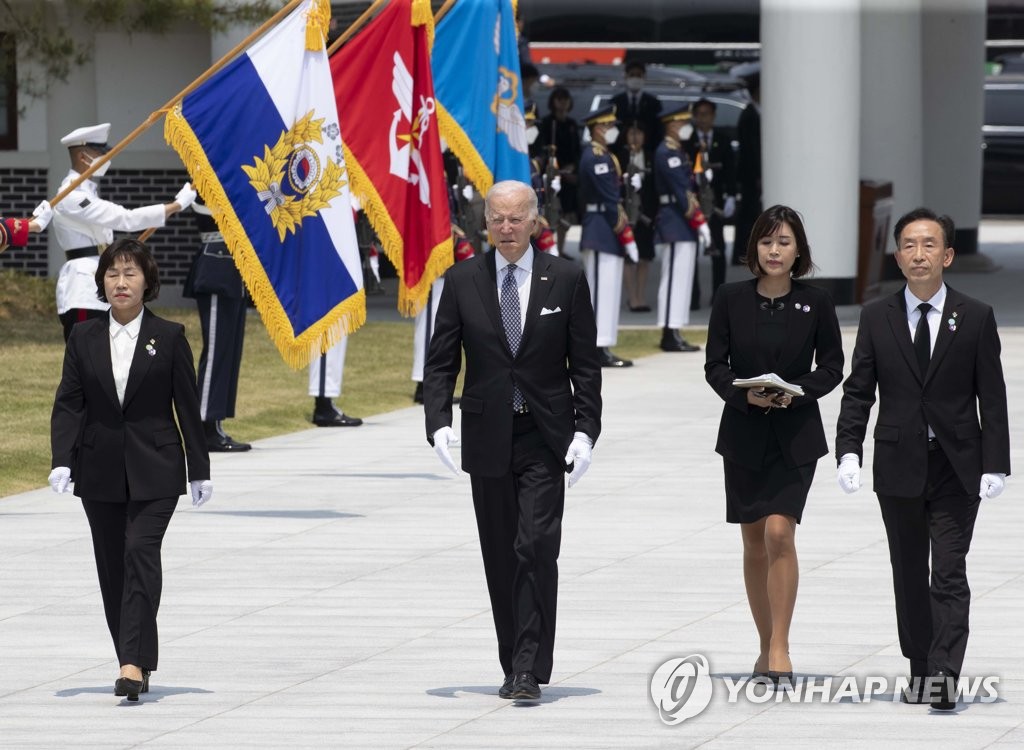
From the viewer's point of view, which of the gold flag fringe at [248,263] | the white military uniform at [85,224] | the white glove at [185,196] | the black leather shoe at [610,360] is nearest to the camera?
the gold flag fringe at [248,263]

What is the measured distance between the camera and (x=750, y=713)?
21.8ft

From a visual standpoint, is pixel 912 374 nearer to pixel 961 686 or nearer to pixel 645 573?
pixel 961 686

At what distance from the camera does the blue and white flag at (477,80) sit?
12.1 meters

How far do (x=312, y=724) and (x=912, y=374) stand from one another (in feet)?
6.60

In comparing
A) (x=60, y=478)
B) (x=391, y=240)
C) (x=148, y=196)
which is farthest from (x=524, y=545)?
(x=148, y=196)

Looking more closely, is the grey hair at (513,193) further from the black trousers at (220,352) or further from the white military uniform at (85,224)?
the black trousers at (220,352)

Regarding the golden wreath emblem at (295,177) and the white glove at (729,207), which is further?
the white glove at (729,207)

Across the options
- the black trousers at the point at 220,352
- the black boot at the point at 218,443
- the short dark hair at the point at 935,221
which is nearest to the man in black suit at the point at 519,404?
the short dark hair at the point at 935,221

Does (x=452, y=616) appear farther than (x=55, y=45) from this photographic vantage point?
No

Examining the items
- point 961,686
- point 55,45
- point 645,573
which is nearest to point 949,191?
point 55,45

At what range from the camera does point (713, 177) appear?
21250mm

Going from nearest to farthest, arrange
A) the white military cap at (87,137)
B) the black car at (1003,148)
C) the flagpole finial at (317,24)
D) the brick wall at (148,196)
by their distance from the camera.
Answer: the flagpole finial at (317,24) < the white military cap at (87,137) < the brick wall at (148,196) < the black car at (1003,148)

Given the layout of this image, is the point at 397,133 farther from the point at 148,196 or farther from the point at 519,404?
the point at 148,196

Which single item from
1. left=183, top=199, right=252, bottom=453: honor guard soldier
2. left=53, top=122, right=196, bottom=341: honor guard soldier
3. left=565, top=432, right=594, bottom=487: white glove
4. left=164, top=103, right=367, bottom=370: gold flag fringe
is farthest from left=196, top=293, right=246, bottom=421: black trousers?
left=565, top=432, right=594, bottom=487: white glove
